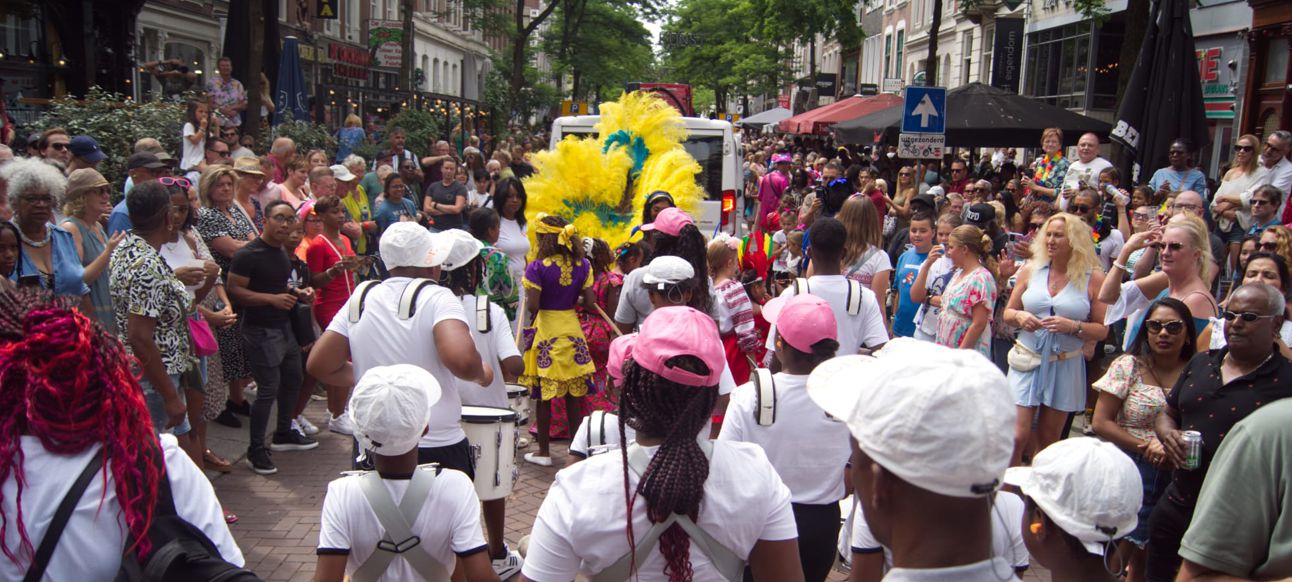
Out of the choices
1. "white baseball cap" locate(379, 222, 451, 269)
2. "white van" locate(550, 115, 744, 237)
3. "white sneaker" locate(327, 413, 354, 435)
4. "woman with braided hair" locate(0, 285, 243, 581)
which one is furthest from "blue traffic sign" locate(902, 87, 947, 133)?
"woman with braided hair" locate(0, 285, 243, 581)

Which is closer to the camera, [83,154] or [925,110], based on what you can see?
[83,154]

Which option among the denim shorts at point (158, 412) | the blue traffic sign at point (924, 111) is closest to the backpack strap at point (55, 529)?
the denim shorts at point (158, 412)

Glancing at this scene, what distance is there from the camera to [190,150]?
10.3 metres

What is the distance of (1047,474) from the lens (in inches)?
96.5

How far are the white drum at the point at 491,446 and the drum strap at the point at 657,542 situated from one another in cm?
193

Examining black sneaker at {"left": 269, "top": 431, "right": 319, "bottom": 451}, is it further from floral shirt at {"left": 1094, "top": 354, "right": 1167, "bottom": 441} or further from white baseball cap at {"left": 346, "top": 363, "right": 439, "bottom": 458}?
floral shirt at {"left": 1094, "top": 354, "right": 1167, "bottom": 441}

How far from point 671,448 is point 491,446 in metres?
2.07

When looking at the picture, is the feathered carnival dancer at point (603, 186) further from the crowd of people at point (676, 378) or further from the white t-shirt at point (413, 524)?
the white t-shirt at point (413, 524)

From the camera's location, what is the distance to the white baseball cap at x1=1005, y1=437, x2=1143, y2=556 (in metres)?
2.38

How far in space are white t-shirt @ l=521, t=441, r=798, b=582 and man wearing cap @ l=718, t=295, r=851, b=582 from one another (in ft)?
3.19

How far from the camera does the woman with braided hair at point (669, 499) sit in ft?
7.73

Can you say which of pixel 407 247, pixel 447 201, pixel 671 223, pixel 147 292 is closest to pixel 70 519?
pixel 407 247

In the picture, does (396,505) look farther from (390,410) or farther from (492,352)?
(492,352)

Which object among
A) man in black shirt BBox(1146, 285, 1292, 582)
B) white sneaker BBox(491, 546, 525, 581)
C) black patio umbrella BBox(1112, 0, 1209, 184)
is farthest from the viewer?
black patio umbrella BBox(1112, 0, 1209, 184)
